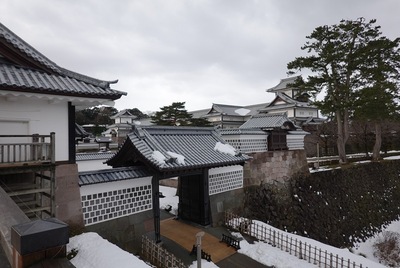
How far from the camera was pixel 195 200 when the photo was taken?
12.7m

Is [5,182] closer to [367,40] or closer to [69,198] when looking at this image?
[69,198]

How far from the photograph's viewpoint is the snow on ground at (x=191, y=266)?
182 inches

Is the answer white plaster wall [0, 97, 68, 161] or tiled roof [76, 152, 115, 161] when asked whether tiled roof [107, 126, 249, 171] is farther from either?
tiled roof [76, 152, 115, 161]

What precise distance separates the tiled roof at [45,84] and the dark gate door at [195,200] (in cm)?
659

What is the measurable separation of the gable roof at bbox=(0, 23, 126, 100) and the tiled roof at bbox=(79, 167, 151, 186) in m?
2.92

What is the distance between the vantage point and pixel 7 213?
446cm

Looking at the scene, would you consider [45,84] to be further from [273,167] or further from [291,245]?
[273,167]

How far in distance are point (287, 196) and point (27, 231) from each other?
16501 mm

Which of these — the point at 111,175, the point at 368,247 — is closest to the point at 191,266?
the point at 111,175

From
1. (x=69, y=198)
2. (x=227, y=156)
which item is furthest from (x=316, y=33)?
(x=69, y=198)

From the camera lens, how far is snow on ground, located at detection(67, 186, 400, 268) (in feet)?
15.2

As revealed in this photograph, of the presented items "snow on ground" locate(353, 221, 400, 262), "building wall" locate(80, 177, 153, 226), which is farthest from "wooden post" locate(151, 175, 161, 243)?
"snow on ground" locate(353, 221, 400, 262)

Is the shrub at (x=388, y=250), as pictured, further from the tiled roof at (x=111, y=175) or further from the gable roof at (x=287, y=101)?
the gable roof at (x=287, y=101)

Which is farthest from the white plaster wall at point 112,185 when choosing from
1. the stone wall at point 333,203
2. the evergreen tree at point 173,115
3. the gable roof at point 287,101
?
the gable roof at point 287,101
